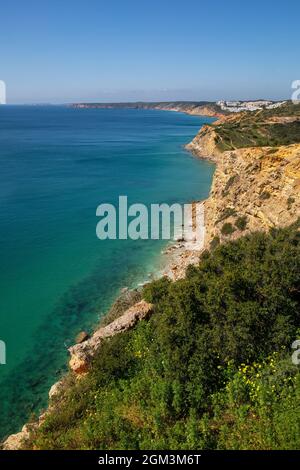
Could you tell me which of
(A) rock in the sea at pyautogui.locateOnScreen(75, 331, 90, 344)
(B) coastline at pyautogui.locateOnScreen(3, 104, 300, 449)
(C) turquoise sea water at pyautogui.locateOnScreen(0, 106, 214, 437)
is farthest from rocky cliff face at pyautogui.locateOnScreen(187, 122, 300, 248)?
(A) rock in the sea at pyautogui.locateOnScreen(75, 331, 90, 344)

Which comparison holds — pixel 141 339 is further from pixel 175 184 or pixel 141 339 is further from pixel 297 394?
pixel 175 184

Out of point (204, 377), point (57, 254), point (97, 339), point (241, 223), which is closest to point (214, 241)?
point (241, 223)

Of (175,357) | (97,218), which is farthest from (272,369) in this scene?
(97,218)

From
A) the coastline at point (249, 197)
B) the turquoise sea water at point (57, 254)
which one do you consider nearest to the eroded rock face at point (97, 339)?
the coastline at point (249, 197)

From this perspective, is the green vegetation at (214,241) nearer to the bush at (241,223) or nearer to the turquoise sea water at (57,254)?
the bush at (241,223)

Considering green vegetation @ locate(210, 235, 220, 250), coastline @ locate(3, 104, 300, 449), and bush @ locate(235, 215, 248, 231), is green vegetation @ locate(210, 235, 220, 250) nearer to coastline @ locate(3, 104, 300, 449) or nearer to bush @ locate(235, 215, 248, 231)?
coastline @ locate(3, 104, 300, 449)

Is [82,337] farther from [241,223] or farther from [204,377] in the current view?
[241,223]
